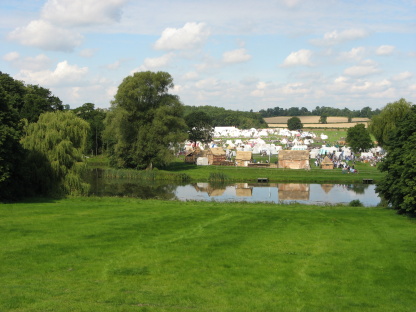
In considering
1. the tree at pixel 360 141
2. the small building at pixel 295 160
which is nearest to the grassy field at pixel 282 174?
the small building at pixel 295 160

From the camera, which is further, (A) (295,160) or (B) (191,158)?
(B) (191,158)

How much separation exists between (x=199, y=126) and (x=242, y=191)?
56801 millimetres

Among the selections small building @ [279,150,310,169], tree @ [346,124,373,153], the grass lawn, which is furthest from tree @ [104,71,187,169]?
the grass lawn

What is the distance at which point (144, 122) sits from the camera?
212ft

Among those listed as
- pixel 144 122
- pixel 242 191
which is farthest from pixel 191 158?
pixel 242 191

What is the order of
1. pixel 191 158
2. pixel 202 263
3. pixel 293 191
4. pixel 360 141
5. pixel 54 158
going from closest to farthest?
pixel 202 263 → pixel 54 158 → pixel 293 191 → pixel 191 158 → pixel 360 141

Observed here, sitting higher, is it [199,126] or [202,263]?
[199,126]

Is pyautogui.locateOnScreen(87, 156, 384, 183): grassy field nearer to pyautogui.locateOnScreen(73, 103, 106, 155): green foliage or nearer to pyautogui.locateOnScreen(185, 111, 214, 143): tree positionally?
pyautogui.locateOnScreen(73, 103, 106, 155): green foliage

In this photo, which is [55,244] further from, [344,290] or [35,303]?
[344,290]

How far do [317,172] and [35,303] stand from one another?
2263 inches

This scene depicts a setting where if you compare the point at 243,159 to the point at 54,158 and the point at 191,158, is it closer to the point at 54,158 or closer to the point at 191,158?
the point at 191,158

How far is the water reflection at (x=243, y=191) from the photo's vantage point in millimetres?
41812

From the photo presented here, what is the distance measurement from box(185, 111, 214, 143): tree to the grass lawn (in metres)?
80.4

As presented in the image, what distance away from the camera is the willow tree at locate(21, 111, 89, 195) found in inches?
1281
